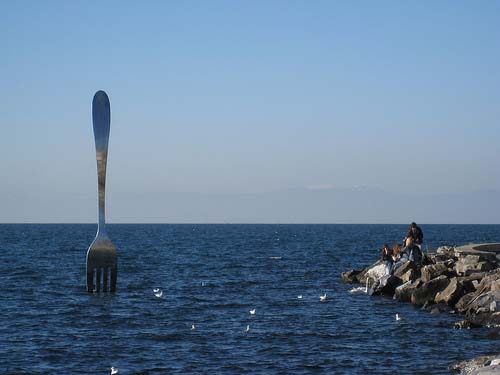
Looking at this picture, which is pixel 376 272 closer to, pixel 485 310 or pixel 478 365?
pixel 485 310

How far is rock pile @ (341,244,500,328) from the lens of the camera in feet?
90.1

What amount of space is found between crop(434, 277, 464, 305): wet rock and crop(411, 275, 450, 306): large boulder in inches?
36.5

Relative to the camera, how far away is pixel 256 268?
183 ft

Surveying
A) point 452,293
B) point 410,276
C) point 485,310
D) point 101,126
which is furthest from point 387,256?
point 101,126

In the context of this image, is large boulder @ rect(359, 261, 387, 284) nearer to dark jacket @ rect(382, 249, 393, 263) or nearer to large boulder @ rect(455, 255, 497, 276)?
dark jacket @ rect(382, 249, 393, 263)

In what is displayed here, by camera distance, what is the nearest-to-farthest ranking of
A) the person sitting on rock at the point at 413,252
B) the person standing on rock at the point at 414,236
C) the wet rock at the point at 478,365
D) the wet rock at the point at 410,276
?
the wet rock at the point at 478,365 < the wet rock at the point at 410,276 < the person standing on rock at the point at 414,236 < the person sitting on rock at the point at 413,252

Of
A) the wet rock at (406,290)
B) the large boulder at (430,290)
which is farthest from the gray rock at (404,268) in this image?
the large boulder at (430,290)

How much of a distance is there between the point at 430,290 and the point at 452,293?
190 centimetres

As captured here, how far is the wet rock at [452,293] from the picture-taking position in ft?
102

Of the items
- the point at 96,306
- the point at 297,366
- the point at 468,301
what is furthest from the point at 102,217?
the point at 468,301

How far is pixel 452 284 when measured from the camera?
103 ft

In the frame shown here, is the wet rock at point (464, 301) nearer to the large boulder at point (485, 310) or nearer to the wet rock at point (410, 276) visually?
the large boulder at point (485, 310)

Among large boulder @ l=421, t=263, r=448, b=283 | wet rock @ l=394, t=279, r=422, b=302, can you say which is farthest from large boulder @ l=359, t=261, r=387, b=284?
large boulder @ l=421, t=263, r=448, b=283

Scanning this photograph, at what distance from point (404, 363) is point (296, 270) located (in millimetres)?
31807
